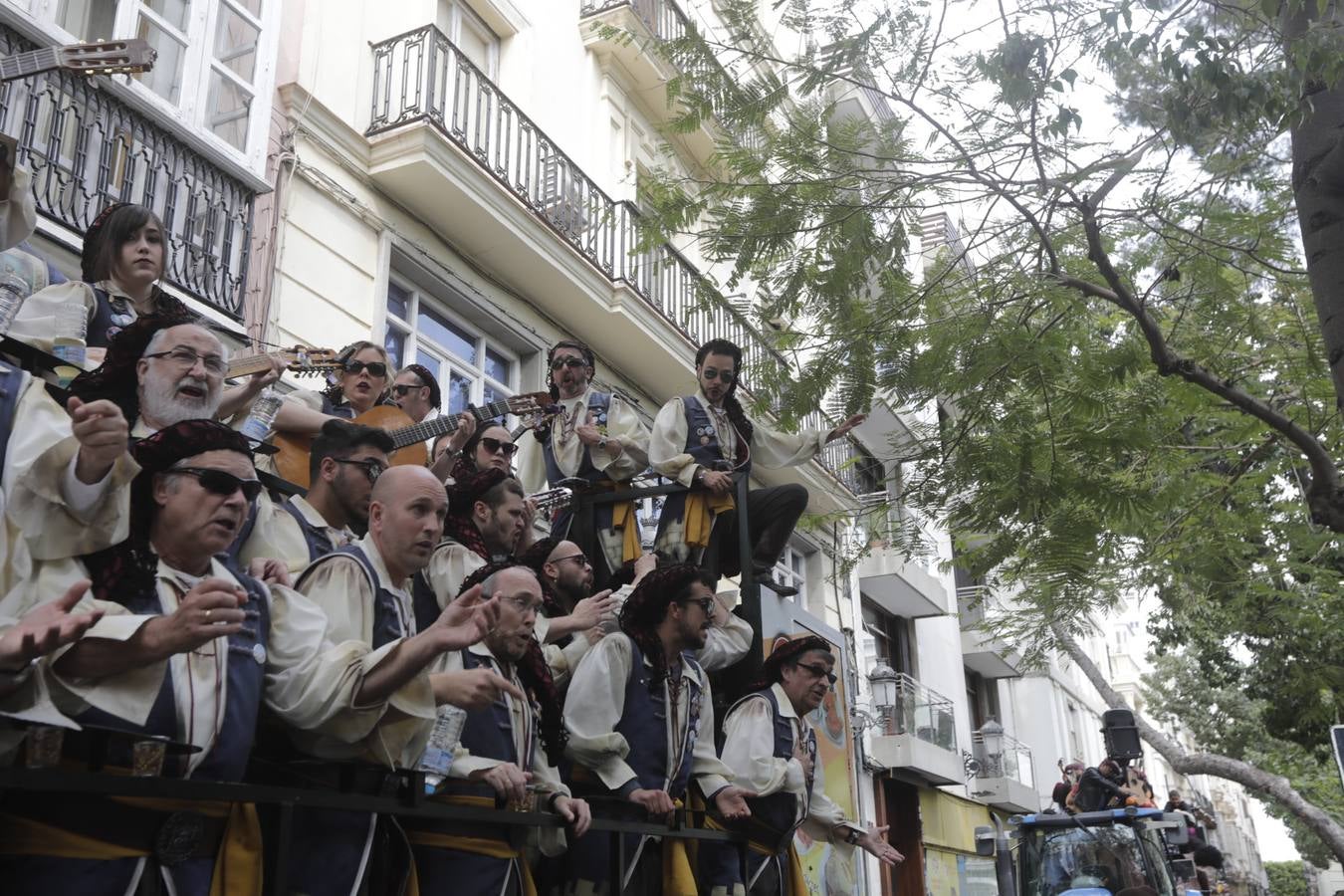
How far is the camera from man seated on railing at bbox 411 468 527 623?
4383mm

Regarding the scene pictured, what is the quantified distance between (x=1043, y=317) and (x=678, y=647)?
4056 millimetres

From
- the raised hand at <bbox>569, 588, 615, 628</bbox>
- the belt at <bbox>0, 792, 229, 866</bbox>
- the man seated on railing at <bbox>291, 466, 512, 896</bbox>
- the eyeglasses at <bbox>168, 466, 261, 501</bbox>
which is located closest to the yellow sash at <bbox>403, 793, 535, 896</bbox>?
the man seated on railing at <bbox>291, 466, 512, 896</bbox>

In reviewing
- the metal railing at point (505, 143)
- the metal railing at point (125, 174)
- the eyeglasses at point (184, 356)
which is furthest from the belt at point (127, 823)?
the metal railing at point (505, 143)

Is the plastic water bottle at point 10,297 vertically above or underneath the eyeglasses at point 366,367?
underneath

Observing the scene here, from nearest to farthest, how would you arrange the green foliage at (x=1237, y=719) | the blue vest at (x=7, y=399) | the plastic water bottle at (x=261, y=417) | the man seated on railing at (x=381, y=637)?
the blue vest at (x=7, y=399) → the man seated on railing at (x=381, y=637) → the plastic water bottle at (x=261, y=417) → the green foliage at (x=1237, y=719)

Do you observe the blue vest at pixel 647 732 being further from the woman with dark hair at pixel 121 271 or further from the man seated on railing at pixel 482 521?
the woman with dark hair at pixel 121 271

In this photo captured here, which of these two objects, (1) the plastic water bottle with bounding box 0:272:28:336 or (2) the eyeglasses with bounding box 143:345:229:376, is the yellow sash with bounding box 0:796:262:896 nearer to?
(2) the eyeglasses with bounding box 143:345:229:376

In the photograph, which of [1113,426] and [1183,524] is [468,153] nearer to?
[1113,426]

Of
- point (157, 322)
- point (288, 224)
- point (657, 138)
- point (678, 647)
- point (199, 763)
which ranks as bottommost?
point (199, 763)

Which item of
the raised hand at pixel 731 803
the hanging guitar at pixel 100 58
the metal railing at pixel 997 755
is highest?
the hanging guitar at pixel 100 58

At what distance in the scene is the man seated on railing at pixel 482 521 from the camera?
173 inches

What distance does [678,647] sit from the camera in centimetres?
480

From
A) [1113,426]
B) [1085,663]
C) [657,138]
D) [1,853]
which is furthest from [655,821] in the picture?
[1085,663]

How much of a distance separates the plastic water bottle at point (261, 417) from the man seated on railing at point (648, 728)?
5.35ft
